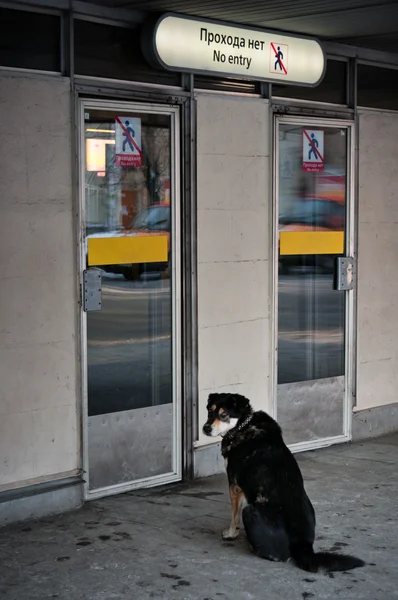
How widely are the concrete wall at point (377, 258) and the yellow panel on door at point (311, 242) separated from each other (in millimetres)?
310

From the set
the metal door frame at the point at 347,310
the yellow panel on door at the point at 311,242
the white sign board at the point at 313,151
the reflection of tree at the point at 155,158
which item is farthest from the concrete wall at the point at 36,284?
the white sign board at the point at 313,151

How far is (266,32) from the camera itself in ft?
26.9

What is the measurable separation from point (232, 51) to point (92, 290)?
2.26 metres

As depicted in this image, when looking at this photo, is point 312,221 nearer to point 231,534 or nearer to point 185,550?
point 231,534

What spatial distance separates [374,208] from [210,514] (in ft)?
12.1

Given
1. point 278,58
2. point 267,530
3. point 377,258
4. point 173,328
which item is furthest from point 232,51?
point 267,530

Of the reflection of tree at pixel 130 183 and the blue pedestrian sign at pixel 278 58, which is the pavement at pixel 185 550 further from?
the blue pedestrian sign at pixel 278 58

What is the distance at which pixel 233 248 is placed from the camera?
8258 mm

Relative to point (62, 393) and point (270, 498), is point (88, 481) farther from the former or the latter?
point (270, 498)

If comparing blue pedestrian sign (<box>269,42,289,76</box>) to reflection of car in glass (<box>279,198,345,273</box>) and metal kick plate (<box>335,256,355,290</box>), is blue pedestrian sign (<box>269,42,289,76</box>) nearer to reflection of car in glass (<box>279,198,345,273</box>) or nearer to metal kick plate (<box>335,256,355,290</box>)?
reflection of car in glass (<box>279,198,345,273</box>)

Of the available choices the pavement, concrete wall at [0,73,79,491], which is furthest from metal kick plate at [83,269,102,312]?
the pavement

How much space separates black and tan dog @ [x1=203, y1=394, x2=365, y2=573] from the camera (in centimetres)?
603

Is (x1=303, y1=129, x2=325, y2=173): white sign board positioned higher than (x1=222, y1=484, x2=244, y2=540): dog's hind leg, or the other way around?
(x1=303, y1=129, x2=325, y2=173): white sign board

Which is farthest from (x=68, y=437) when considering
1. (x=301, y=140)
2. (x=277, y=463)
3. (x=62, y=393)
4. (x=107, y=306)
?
(x=301, y=140)
